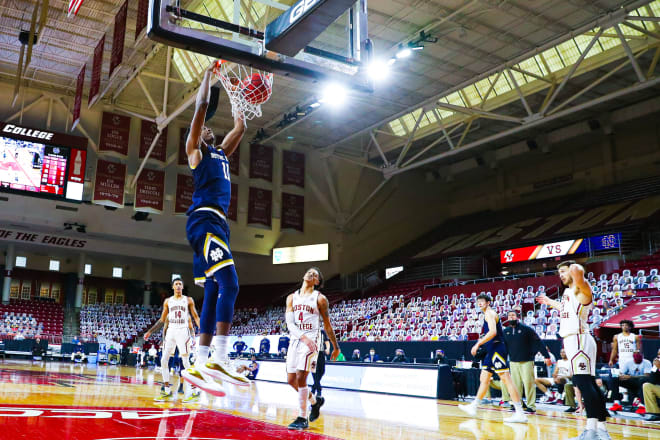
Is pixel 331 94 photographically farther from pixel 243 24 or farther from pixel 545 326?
pixel 243 24

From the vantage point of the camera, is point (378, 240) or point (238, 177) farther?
point (378, 240)

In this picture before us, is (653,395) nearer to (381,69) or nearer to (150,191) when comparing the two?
(381,69)

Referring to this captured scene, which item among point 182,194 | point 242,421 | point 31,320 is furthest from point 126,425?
point 31,320

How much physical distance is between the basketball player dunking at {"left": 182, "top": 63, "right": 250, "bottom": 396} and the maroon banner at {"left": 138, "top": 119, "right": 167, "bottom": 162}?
23.2m

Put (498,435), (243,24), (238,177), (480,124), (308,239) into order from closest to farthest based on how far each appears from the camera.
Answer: (243,24)
(498,435)
(480,124)
(238,177)
(308,239)

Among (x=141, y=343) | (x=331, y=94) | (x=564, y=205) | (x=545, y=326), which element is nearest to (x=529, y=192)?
(x=564, y=205)

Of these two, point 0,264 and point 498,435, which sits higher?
point 0,264

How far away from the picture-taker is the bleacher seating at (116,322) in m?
30.8

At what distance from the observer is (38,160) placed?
23.5 m

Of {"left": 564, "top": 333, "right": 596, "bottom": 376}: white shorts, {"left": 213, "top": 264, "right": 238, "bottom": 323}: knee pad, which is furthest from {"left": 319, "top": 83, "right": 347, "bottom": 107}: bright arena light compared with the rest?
{"left": 213, "top": 264, "right": 238, "bottom": 323}: knee pad

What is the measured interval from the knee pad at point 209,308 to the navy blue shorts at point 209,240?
0.10 meters

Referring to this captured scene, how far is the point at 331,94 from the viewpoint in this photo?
22.6 meters

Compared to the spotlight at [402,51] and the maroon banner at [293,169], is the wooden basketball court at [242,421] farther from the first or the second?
the maroon banner at [293,169]

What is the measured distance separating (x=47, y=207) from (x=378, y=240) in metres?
17.5
